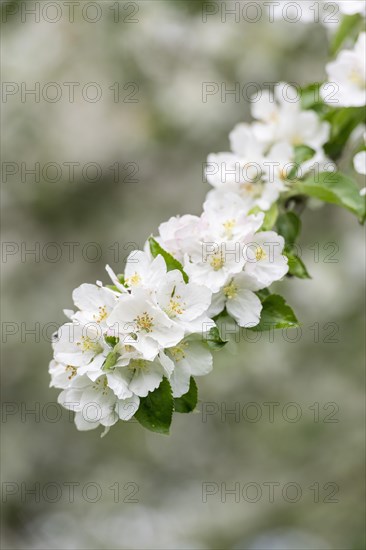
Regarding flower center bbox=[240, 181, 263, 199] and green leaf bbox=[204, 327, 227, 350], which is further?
flower center bbox=[240, 181, 263, 199]

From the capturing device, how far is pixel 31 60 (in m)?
2.99

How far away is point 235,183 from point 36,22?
191cm

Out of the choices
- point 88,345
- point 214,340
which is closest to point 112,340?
point 88,345

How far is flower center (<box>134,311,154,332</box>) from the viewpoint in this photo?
98 centimetres

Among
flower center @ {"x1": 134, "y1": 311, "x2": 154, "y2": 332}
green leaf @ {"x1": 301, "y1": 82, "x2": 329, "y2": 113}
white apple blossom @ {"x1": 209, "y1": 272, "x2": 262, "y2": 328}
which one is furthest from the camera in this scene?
green leaf @ {"x1": 301, "y1": 82, "x2": 329, "y2": 113}

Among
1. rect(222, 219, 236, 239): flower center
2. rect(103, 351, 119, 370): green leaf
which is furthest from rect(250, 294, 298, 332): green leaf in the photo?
rect(103, 351, 119, 370): green leaf

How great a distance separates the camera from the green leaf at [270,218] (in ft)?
4.09

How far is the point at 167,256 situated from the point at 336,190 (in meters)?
0.36

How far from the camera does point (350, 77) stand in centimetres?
135

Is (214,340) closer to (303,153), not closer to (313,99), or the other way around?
(303,153)

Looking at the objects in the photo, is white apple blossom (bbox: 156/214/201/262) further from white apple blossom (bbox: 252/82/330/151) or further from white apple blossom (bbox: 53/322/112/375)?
white apple blossom (bbox: 252/82/330/151)

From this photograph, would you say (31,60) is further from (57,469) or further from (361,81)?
(361,81)

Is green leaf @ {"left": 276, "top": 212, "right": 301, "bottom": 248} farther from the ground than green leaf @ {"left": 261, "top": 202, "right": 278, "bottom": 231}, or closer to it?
closer to it

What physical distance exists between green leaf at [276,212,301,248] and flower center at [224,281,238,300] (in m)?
0.26
